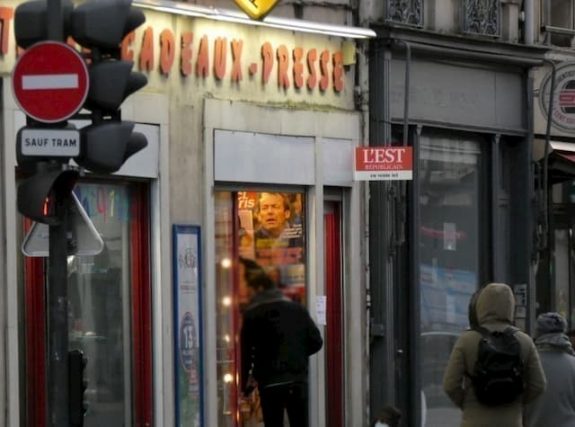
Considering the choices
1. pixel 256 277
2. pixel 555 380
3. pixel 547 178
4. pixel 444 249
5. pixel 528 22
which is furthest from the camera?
pixel 547 178

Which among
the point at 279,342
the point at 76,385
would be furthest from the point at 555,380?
the point at 279,342

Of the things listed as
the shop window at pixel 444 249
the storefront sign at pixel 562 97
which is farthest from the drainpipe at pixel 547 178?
the shop window at pixel 444 249

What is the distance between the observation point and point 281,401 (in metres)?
14.9

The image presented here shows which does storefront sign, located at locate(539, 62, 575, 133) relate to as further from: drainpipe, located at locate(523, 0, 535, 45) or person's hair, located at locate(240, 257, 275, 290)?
person's hair, located at locate(240, 257, 275, 290)

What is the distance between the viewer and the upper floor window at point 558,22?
813 inches

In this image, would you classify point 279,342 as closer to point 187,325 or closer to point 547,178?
point 187,325

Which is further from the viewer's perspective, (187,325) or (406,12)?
(406,12)

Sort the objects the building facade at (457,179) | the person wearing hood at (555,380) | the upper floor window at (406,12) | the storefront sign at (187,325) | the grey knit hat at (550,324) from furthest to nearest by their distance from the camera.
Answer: the upper floor window at (406,12) < the building facade at (457,179) < the storefront sign at (187,325) < the grey knit hat at (550,324) < the person wearing hood at (555,380)

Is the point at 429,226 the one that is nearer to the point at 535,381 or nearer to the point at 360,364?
the point at 360,364

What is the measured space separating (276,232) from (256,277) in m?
2.50

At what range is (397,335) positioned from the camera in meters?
18.2

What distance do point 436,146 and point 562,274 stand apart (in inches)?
129

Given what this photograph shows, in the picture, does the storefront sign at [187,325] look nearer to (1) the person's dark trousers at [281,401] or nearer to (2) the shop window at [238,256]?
(2) the shop window at [238,256]

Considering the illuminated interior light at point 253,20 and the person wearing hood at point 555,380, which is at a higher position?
the illuminated interior light at point 253,20
